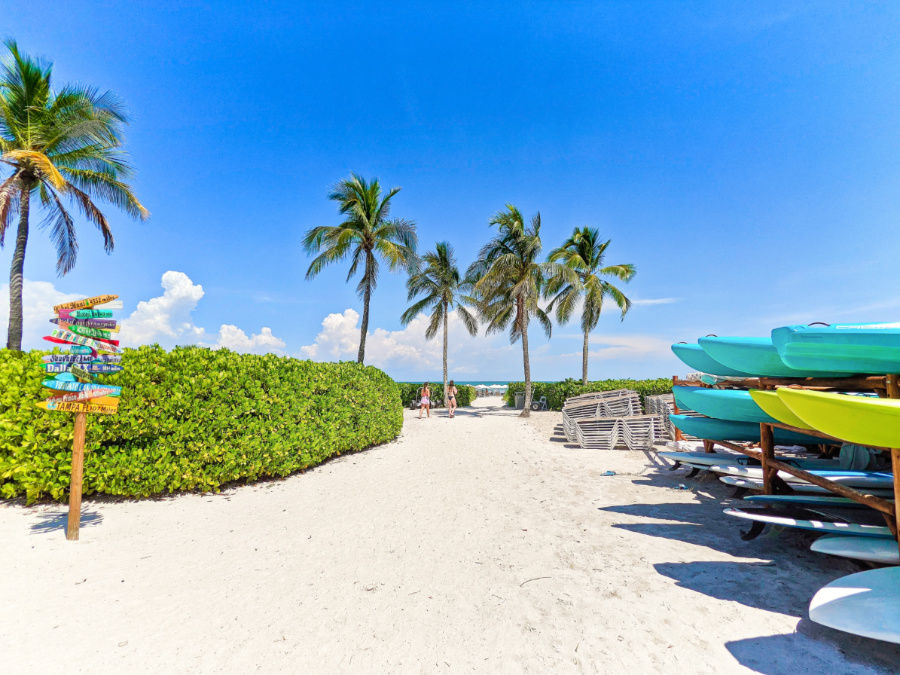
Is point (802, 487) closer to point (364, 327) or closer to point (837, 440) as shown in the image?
point (837, 440)

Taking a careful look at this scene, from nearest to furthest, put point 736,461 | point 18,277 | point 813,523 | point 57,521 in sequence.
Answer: point 813,523, point 57,521, point 736,461, point 18,277

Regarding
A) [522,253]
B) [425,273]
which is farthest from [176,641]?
[425,273]

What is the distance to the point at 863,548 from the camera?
2.97 m

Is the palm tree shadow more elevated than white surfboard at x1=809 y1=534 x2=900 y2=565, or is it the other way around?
white surfboard at x1=809 y1=534 x2=900 y2=565

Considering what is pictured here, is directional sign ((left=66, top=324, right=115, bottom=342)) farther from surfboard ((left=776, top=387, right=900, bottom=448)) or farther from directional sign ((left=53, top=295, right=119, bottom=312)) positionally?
surfboard ((left=776, top=387, right=900, bottom=448))

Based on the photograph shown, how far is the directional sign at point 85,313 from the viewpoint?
4.24m

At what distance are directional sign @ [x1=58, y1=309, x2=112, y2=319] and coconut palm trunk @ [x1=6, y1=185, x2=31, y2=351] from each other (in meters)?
11.3

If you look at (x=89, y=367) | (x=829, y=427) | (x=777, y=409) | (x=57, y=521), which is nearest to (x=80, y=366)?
(x=89, y=367)

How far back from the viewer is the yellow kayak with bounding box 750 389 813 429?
3.53m

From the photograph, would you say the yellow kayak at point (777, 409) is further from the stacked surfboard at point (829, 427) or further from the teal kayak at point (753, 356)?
the teal kayak at point (753, 356)

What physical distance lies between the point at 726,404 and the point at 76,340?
8837 millimetres

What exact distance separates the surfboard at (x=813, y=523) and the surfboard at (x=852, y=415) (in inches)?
41.8

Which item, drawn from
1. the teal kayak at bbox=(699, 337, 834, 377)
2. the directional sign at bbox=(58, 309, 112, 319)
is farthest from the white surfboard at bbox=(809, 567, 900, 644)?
the directional sign at bbox=(58, 309, 112, 319)

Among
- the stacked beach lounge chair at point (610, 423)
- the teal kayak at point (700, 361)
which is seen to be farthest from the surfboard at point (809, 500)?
the stacked beach lounge chair at point (610, 423)
